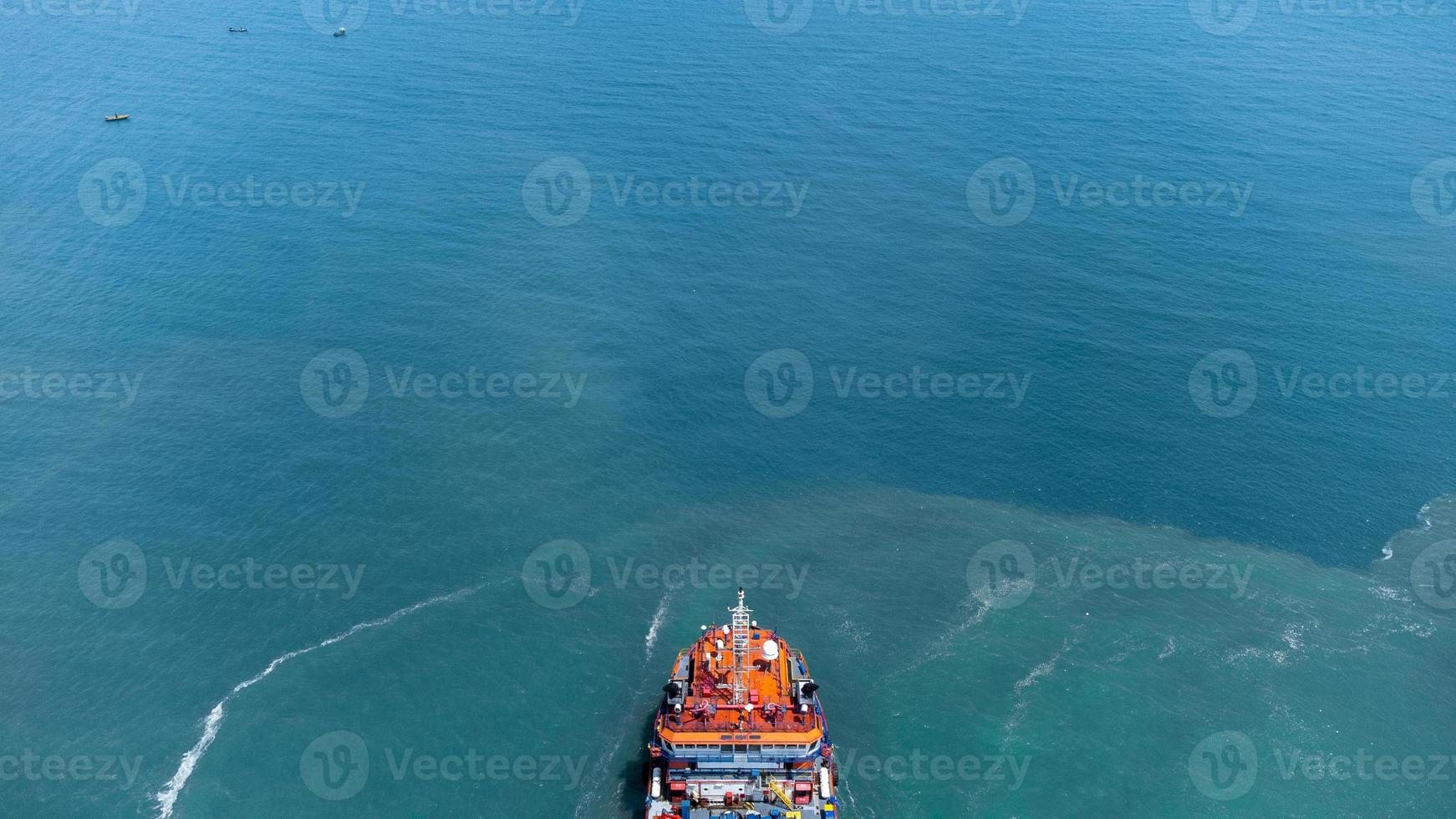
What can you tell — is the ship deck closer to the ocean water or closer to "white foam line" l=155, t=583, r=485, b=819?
the ocean water

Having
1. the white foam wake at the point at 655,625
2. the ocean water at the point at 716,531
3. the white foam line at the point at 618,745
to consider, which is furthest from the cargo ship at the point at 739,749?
the white foam wake at the point at 655,625

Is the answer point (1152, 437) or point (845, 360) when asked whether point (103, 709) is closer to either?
point (845, 360)

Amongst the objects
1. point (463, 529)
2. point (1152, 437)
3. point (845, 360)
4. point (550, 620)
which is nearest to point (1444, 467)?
point (1152, 437)

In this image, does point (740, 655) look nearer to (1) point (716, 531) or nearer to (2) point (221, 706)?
(1) point (716, 531)

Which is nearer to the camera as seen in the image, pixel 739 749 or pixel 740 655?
pixel 739 749

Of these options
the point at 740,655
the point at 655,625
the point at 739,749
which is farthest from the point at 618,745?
the point at 739,749
